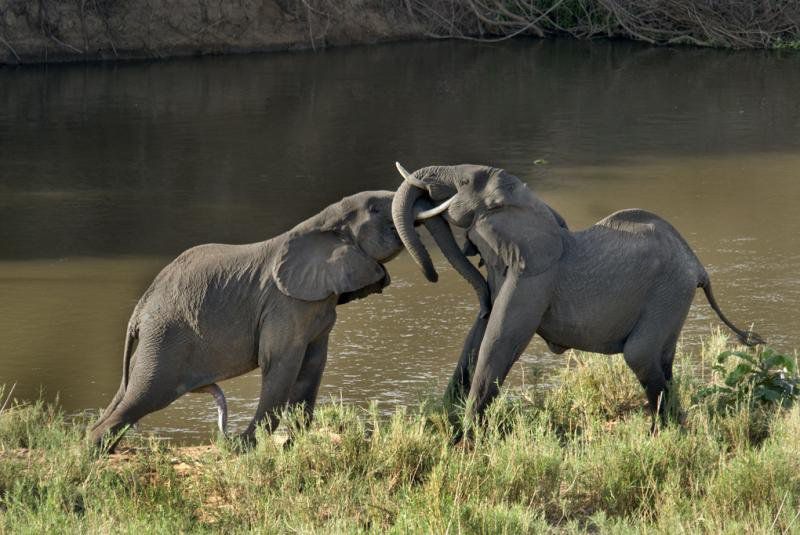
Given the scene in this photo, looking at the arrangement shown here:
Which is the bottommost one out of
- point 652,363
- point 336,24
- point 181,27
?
point 652,363

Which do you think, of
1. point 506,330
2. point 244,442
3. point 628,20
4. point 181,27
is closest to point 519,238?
point 506,330

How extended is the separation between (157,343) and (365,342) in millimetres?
2578

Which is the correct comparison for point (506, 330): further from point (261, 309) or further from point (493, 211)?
point (261, 309)

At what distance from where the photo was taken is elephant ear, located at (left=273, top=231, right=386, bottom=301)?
6.30 metres

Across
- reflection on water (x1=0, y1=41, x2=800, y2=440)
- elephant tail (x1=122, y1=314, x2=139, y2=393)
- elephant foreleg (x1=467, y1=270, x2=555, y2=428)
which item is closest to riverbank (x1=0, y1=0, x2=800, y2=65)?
reflection on water (x1=0, y1=41, x2=800, y2=440)

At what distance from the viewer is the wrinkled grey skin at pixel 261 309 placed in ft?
20.7

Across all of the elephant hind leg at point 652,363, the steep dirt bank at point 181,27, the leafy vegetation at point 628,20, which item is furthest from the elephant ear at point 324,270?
the leafy vegetation at point 628,20

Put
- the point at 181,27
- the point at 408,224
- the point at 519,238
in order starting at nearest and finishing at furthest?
the point at 408,224
the point at 519,238
the point at 181,27

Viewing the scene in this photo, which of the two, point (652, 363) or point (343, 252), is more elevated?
point (343, 252)

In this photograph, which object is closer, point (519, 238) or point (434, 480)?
point (434, 480)

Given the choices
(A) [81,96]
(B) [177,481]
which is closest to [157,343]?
(B) [177,481]

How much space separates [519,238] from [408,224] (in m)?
0.52

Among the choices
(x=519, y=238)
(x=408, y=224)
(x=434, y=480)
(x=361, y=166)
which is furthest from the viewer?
(x=361, y=166)

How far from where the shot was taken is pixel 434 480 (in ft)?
17.8
